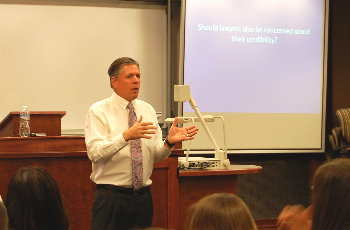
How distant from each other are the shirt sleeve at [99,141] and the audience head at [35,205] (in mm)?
1103

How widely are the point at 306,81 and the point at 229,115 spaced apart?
3.12ft

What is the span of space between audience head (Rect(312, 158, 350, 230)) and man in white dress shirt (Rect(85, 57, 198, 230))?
5.58 ft

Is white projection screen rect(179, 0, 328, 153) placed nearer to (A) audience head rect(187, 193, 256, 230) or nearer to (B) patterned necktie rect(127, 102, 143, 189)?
(B) patterned necktie rect(127, 102, 143, 189)

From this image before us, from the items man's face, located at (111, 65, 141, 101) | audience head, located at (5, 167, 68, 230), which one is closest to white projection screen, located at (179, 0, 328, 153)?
man's face, located at (111, 65, 141, 101)

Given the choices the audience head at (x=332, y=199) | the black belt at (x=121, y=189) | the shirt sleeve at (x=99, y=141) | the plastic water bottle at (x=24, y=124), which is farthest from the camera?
the plastic water bottle at (x=24, y=124)

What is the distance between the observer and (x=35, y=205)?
225cm

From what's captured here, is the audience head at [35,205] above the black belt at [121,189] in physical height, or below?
above

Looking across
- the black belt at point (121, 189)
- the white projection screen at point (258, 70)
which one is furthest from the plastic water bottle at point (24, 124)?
the white projection screen at point (258, 70)

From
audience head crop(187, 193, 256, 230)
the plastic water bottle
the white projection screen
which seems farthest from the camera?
the white projection screen

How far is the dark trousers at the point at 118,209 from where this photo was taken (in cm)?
351

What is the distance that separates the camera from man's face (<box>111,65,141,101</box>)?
3653mm

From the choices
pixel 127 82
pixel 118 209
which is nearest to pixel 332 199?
pixel 118 209

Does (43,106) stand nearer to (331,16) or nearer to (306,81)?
(306,81)

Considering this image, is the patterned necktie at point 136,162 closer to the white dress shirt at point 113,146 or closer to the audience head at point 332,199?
the white dress shirt at point 113,146
